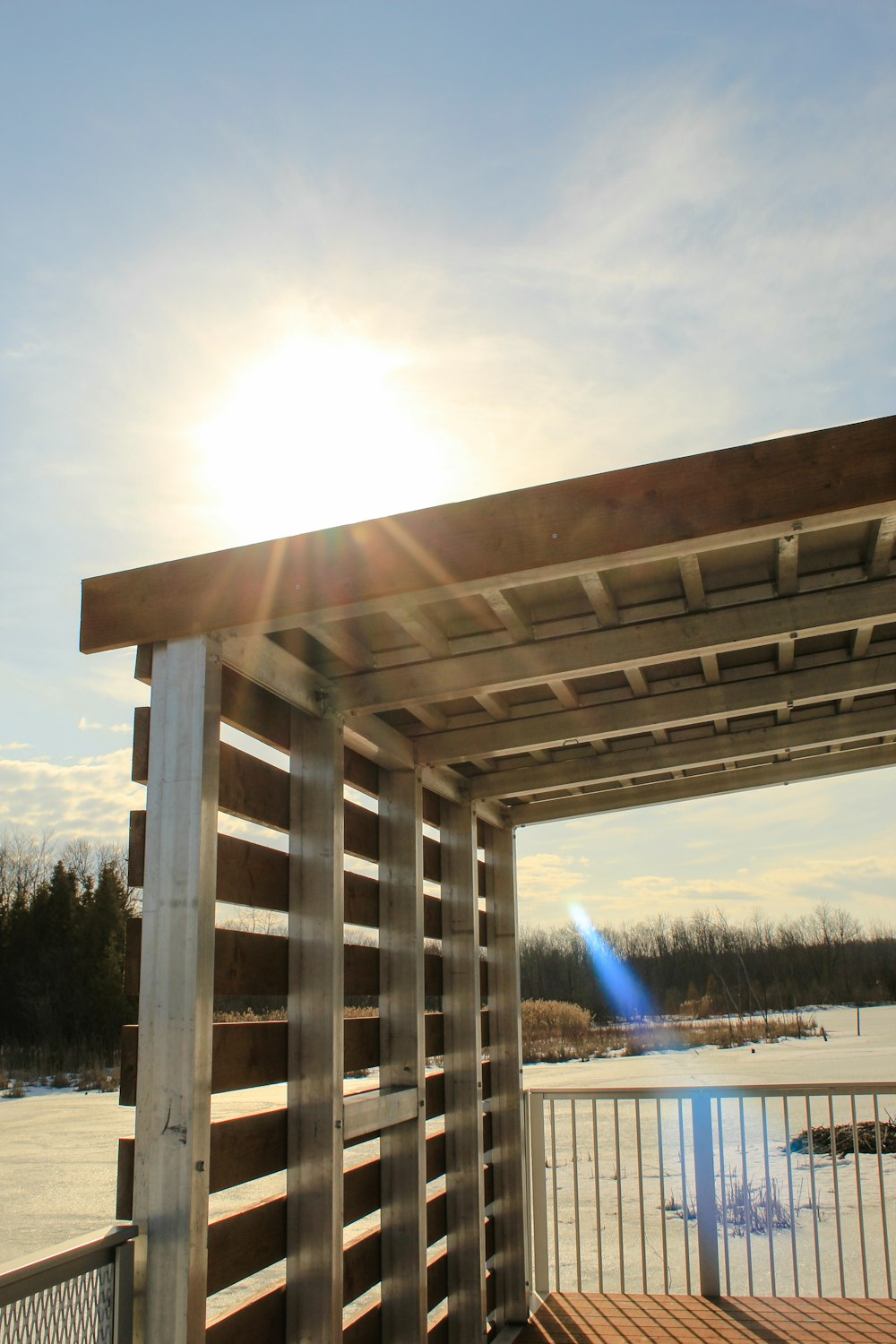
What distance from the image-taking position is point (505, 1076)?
486 cm

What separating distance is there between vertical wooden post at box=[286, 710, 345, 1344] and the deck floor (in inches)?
87.2

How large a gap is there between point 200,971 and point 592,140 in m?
4.16

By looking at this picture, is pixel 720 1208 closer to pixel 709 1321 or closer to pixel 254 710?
pixel 709 1321

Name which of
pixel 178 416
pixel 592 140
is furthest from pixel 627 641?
pixel 592 140

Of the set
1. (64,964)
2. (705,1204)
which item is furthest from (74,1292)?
(64,964)

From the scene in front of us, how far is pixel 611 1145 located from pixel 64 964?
23994 millimetres

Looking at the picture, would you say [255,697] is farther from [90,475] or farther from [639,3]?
[639,3]

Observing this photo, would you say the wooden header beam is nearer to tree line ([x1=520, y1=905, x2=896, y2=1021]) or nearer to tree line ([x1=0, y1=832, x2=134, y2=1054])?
tree line ([x1=0, y1=832, x2=134, y2=1054])

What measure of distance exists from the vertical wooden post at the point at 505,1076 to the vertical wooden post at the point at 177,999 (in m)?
3.00

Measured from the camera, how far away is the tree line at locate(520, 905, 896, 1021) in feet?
106

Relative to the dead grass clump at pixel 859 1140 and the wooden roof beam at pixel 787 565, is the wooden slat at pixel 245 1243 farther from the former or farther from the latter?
the dead grass clump at pixel 859 1140

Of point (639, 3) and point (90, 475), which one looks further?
point (90, 475)

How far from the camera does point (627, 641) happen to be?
2850mm

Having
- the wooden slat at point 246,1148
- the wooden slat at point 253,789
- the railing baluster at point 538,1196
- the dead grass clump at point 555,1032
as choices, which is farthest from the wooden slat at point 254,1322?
the dead grass clump at point 555,1032
